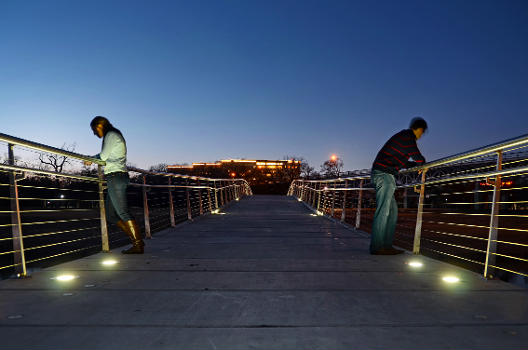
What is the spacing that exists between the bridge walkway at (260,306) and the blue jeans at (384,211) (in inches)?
17.4

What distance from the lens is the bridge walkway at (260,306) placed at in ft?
5.58

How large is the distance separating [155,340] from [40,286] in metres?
1.51

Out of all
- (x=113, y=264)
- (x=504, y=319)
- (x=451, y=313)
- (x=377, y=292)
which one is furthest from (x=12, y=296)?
(x=504, y=319)

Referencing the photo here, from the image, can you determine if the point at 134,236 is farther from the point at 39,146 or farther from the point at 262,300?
the point at 262,300

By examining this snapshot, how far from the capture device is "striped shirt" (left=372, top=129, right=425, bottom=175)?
3920 mm

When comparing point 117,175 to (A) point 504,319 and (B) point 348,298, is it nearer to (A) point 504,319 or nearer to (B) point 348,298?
(B) point 348,298

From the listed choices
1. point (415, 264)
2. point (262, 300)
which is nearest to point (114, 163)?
point (262, 300)

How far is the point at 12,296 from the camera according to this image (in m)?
2.40

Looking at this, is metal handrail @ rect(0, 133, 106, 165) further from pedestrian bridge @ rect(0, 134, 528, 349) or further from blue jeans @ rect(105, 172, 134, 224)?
blue jeans @ rect(105, 172, 134, 224)

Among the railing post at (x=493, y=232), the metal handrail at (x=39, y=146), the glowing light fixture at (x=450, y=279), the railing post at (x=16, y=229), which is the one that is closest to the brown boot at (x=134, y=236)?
the metal handrail at (x=39, y=146)

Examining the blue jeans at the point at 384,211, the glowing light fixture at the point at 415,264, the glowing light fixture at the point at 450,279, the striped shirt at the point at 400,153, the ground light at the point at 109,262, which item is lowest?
the ground light at the point at 109,262

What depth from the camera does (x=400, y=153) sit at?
3971 mm

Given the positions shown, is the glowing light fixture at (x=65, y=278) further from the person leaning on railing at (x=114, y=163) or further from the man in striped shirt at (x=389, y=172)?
the man in striped shirt at (x=389, y=172)

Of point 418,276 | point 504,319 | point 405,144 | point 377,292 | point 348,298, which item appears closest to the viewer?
point 504,319
